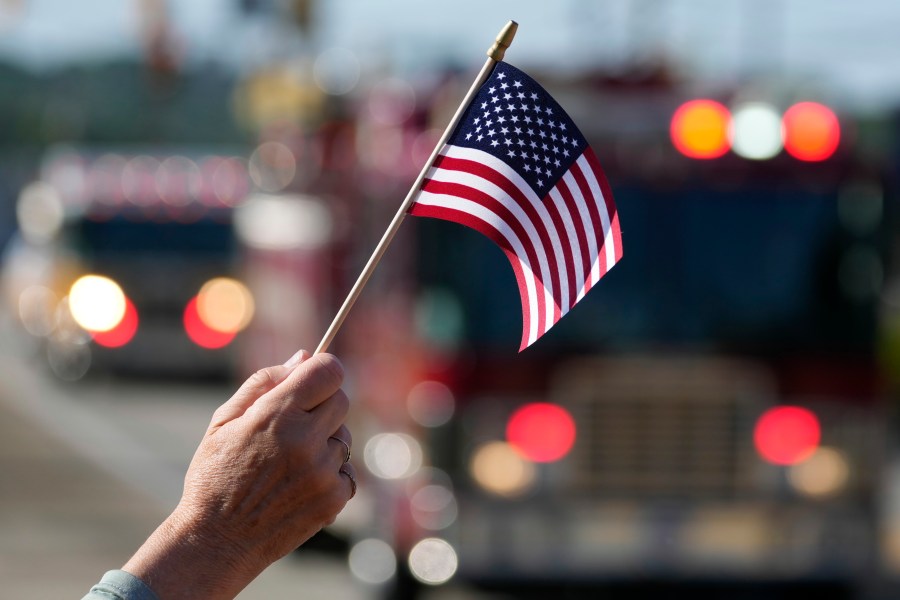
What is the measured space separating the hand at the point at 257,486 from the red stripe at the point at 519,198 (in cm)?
52

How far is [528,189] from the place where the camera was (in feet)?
8.48

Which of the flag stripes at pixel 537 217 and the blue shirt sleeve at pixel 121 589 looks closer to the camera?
the blue shirt sleeve at pixel 121 589

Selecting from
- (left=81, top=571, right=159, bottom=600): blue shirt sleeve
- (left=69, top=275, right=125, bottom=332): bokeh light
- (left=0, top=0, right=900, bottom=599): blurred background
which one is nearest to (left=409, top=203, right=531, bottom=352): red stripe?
(left=81, top=571, right=159, bottom=600): blue shirt sleeve

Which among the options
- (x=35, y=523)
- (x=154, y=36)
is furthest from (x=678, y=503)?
(x=154, y=36)

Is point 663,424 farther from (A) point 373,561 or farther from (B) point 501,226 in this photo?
(B) point 501,226

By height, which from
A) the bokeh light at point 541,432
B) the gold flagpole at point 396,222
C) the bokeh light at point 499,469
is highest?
the bokeh light at point 541,432

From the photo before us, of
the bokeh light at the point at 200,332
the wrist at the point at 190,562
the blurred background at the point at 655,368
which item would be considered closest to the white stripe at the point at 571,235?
the wrist at the point at 190,562

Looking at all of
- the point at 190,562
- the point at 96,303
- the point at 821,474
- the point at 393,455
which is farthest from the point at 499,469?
the point at 96,303

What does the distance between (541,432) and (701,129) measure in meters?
1.59

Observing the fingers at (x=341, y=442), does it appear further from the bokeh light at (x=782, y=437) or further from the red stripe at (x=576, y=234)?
the bokeh light at (x=782, y=437)

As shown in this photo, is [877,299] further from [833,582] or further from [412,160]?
[412,160]

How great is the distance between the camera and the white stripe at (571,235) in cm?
258

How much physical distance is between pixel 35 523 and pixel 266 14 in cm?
1894

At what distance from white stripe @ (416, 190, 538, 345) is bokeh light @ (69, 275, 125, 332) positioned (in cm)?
1993
